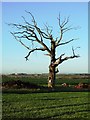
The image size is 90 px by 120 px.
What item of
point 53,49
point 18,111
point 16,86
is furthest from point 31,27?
point 18,111

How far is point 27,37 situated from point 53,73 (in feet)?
14.8

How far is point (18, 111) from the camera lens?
12008 mm

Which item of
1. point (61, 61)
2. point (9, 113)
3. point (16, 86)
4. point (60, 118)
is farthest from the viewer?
point (61, 61)

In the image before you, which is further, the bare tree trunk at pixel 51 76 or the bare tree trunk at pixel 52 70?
the bare tree trunk at pixel 51 76

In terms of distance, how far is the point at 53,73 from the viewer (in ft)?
101

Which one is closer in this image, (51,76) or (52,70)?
(52,70)

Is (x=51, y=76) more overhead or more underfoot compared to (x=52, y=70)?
more underfoot

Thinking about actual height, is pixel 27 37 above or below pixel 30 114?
above

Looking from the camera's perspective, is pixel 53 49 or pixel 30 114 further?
pixel 53 49

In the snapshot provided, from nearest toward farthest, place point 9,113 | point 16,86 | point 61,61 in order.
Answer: point 9,113, point 16,86, point 61,61

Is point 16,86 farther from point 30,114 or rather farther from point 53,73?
point 30,114

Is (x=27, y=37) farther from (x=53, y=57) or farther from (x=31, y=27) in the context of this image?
(x=53, y=57)

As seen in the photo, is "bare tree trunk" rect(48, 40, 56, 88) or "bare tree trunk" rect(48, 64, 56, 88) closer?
"bare tree trunk" rect(48, 40, 56, 88)

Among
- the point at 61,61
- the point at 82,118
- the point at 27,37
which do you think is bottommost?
the point at 82,118
